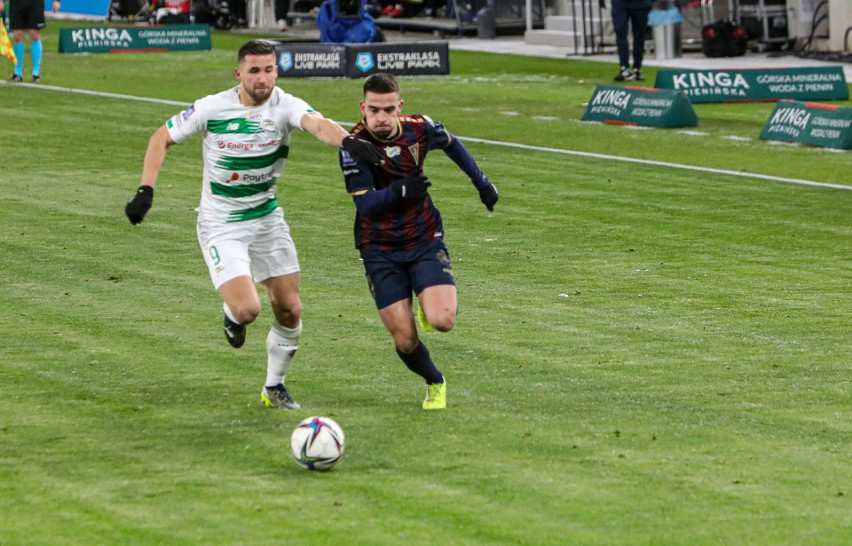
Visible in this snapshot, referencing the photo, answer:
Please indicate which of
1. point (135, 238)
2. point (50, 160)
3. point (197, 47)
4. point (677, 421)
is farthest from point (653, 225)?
point (197, 47)

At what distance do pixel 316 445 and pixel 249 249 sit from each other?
6.11 ft

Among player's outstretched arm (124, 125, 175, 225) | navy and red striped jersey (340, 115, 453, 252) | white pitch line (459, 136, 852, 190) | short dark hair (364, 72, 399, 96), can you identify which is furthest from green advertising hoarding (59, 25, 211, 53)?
short dark hair (364, 72, 399, 96)

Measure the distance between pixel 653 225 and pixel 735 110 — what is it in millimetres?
10153

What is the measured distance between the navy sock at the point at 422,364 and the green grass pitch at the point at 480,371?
0.79ft

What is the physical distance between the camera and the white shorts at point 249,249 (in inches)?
366

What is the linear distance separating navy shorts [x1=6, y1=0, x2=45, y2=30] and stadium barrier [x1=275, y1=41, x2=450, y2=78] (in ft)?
15.2

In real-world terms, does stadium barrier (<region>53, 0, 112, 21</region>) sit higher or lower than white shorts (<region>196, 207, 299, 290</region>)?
higher

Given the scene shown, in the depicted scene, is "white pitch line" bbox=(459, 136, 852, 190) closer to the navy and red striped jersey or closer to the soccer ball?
the navy and red striped jersey

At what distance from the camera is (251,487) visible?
7.84 meters

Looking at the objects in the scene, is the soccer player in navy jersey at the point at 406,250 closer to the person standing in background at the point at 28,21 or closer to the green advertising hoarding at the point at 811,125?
the green advertising hoarding at the point at 811,125

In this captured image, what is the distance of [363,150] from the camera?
8.60 meters

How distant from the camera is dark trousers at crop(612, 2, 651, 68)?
2911cm

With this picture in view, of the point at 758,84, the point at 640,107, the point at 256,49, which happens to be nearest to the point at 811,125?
the point at 640,107

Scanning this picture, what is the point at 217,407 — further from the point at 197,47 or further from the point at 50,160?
the point at 197,47
